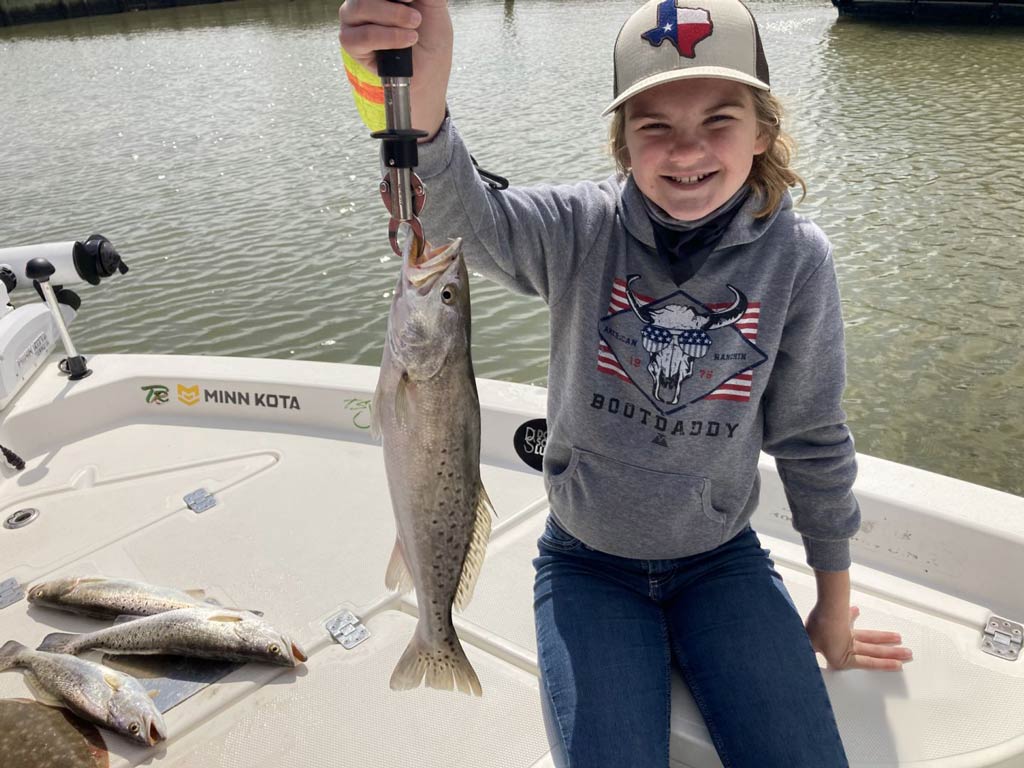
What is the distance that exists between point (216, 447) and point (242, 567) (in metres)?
1.12

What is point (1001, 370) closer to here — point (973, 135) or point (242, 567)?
point (242, 567)

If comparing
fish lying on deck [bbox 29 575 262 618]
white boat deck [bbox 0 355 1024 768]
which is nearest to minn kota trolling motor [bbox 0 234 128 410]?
white boat deck [bbox 0 355 1024 768]

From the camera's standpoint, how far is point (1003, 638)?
2.65 meters

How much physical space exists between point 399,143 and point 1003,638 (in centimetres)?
259

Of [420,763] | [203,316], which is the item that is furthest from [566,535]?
[203,316]

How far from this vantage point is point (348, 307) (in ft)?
31.1

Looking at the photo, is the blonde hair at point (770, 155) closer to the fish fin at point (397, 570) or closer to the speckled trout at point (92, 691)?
the fish fin at point (397, 570)

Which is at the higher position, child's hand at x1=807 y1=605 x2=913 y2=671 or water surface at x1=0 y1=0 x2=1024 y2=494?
child's hand at x1=807 y1=605 x2=913 y2=671

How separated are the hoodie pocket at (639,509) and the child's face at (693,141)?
74 cm

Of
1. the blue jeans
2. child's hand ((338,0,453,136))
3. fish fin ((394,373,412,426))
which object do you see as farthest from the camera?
the blue jeans

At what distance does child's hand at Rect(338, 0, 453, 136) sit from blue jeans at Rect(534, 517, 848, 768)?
4.37ft

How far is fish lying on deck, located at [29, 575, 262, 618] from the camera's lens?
2.97m

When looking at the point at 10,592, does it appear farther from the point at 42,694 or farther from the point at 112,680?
the point at 112,680

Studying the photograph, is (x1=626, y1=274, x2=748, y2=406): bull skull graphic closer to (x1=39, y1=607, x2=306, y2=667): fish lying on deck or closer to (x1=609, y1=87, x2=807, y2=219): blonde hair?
(x1=609, y1=87, x2=807, y2=219): blonde hair
